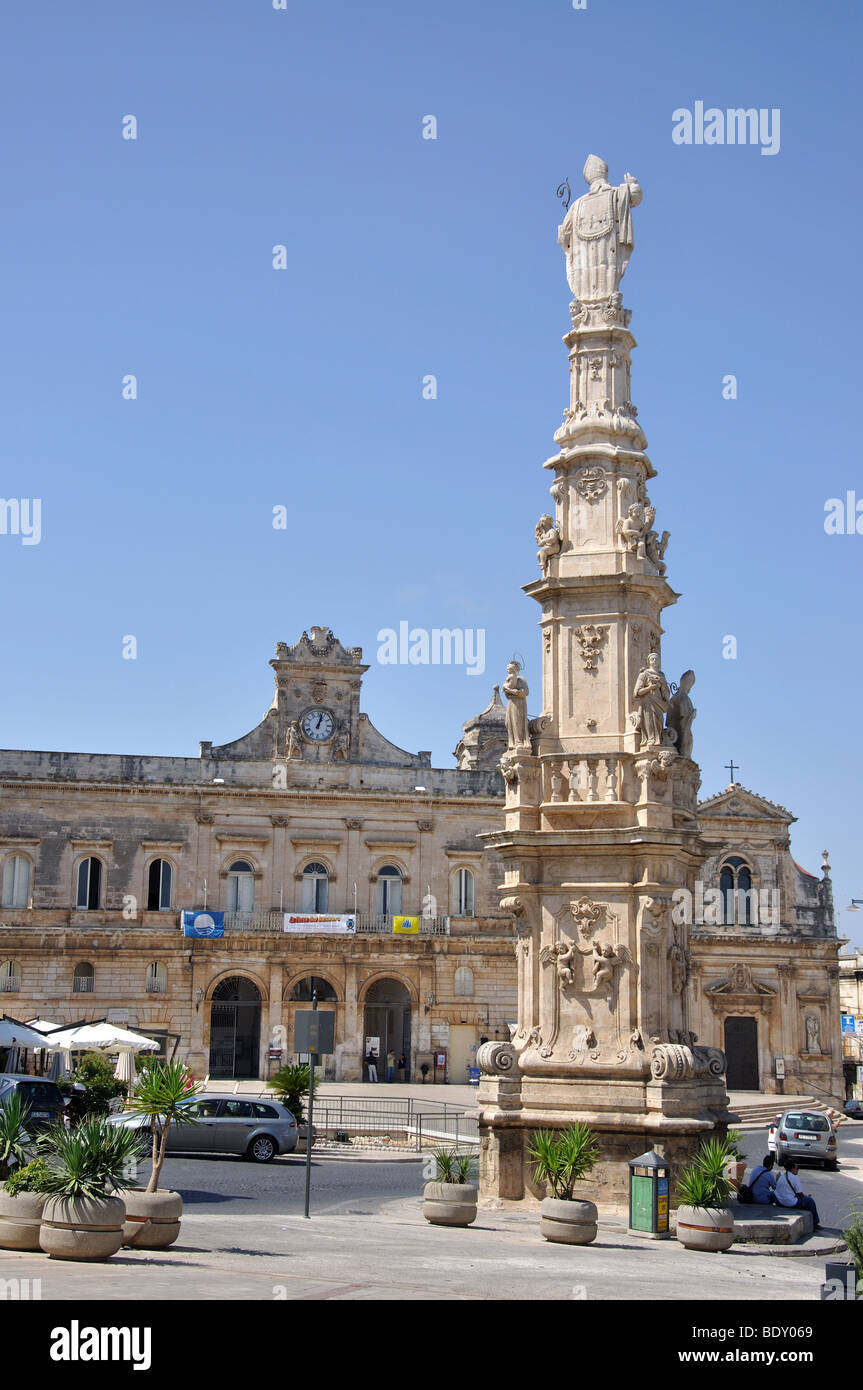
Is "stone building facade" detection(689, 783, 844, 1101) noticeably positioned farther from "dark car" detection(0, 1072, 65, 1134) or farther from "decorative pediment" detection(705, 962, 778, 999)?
"dark car" detection(0, 1072, 65, 1134)

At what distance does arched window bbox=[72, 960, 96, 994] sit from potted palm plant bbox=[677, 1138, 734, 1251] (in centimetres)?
3754

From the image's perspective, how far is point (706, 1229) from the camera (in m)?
14.6

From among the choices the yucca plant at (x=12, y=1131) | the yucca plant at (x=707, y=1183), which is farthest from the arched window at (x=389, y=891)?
the yucca plant at (x=12, y=1131)

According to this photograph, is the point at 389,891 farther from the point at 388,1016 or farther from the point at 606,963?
the point at 606,963

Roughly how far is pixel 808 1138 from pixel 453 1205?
17388 millimetres

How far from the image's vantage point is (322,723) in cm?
5272

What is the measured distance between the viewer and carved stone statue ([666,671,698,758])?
740 inches

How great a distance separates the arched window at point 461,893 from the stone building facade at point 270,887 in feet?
0.24

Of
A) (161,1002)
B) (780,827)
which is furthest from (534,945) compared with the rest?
(780,827)

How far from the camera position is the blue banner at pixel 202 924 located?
50.1 metres

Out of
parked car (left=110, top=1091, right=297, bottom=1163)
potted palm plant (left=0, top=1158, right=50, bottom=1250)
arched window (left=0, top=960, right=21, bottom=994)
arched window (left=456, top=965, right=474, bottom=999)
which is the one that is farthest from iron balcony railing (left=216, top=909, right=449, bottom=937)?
potted palm plant (left=0, top=1158, right=50, bottom=1250)

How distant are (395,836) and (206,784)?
7.01m

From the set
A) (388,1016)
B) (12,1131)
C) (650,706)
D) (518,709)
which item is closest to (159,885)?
(388,1016)

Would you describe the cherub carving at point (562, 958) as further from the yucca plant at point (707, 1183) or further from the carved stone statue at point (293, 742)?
the carved stone statue at point (293, 742)
